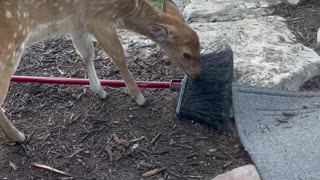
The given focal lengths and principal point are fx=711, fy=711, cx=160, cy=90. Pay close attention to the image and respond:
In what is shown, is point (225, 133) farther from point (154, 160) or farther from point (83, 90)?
point (83, 90)

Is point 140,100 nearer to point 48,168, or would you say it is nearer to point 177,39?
point 177,39

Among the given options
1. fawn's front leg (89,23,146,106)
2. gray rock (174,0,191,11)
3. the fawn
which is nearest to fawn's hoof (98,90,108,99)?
the fawn

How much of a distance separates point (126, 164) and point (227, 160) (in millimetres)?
511

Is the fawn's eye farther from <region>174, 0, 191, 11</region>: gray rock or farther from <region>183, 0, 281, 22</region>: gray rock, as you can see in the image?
<region>174, 0, 191, 11</region>: gray rock

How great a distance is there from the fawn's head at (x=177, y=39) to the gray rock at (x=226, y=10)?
726mm

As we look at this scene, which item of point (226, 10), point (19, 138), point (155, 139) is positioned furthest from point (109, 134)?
point (226, 10)

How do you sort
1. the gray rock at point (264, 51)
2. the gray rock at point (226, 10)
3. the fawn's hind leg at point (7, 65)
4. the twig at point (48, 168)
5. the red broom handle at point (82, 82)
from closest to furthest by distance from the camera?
the fawn's hind leg at point (7, 65), the twig at point (48, 168), the red broom handle at point (82, 82), the gray rock at point (264, 51), the gray rock at point (226, 10)

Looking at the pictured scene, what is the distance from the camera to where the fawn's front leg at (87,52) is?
4098mm

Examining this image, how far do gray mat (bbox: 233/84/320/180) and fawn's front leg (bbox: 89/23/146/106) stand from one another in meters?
0.55

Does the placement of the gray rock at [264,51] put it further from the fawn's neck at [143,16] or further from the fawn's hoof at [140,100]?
the fawn's hoof at [140,100]

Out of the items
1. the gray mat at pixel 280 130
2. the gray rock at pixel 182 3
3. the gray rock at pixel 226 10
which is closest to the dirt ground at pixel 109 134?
the gray mat at pixel 280 130

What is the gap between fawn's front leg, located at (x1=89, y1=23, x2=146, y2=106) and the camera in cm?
397

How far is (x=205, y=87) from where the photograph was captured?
12.7 feet

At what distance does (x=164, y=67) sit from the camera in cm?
437
